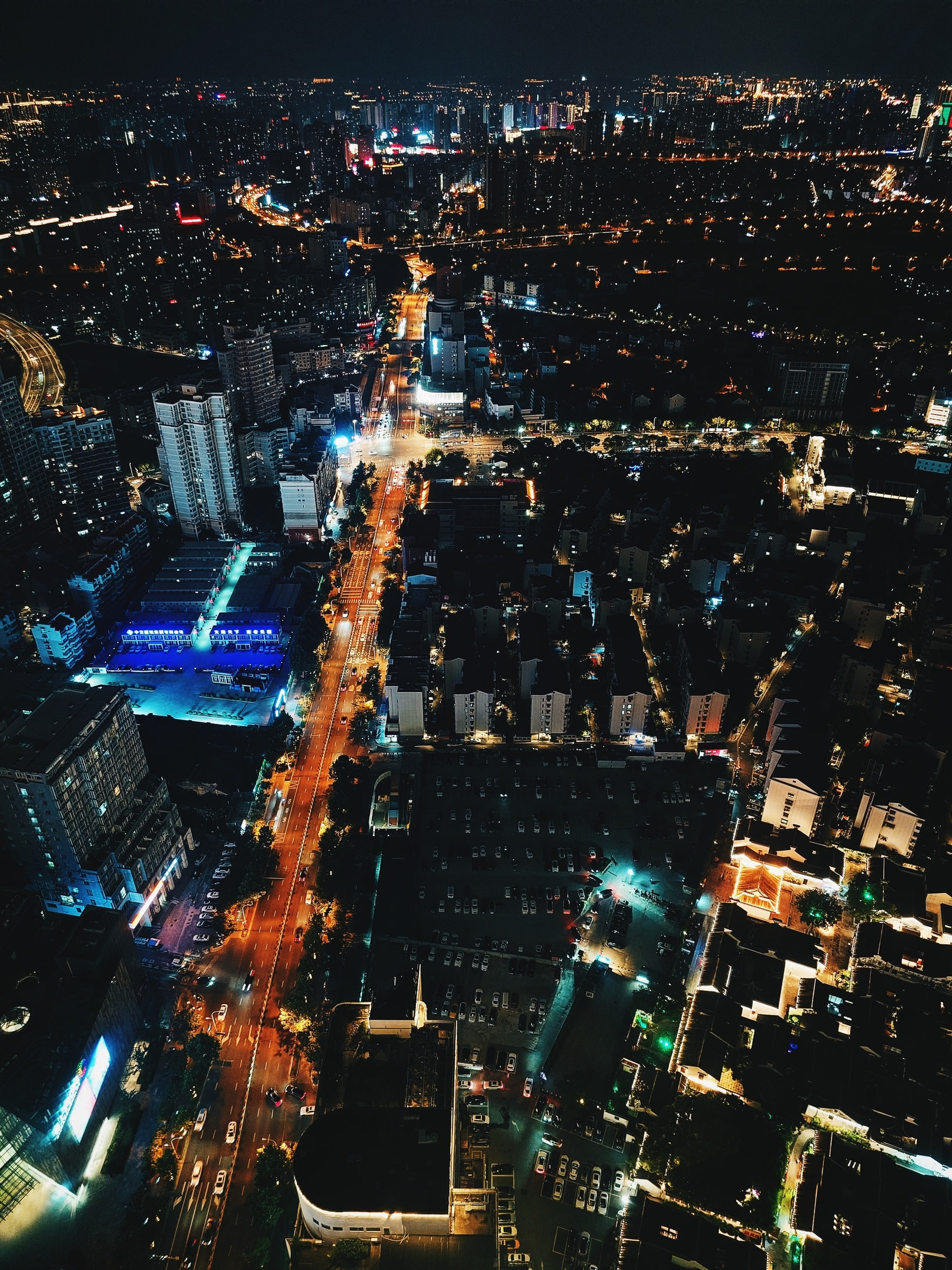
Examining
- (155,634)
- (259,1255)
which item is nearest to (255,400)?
(155,634)

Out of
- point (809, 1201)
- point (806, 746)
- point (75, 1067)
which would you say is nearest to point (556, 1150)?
point (809, 1201)

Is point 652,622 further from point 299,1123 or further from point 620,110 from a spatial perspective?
point 620,110

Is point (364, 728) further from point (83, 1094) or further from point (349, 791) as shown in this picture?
point (83, 1094)

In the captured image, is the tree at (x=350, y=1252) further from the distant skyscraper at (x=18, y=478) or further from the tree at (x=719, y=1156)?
the distant skyscraper at (x=18, y=478)

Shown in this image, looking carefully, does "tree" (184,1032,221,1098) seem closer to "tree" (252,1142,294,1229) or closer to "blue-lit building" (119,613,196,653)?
"tree" (252,1142,294,1229)

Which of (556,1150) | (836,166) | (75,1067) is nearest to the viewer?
(75,1067)

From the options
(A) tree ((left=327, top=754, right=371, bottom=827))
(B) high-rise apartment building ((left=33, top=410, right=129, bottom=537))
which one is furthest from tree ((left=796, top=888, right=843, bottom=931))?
(B) high-rise apartment building ((left=33, top=410, right=129, bottom=537))
